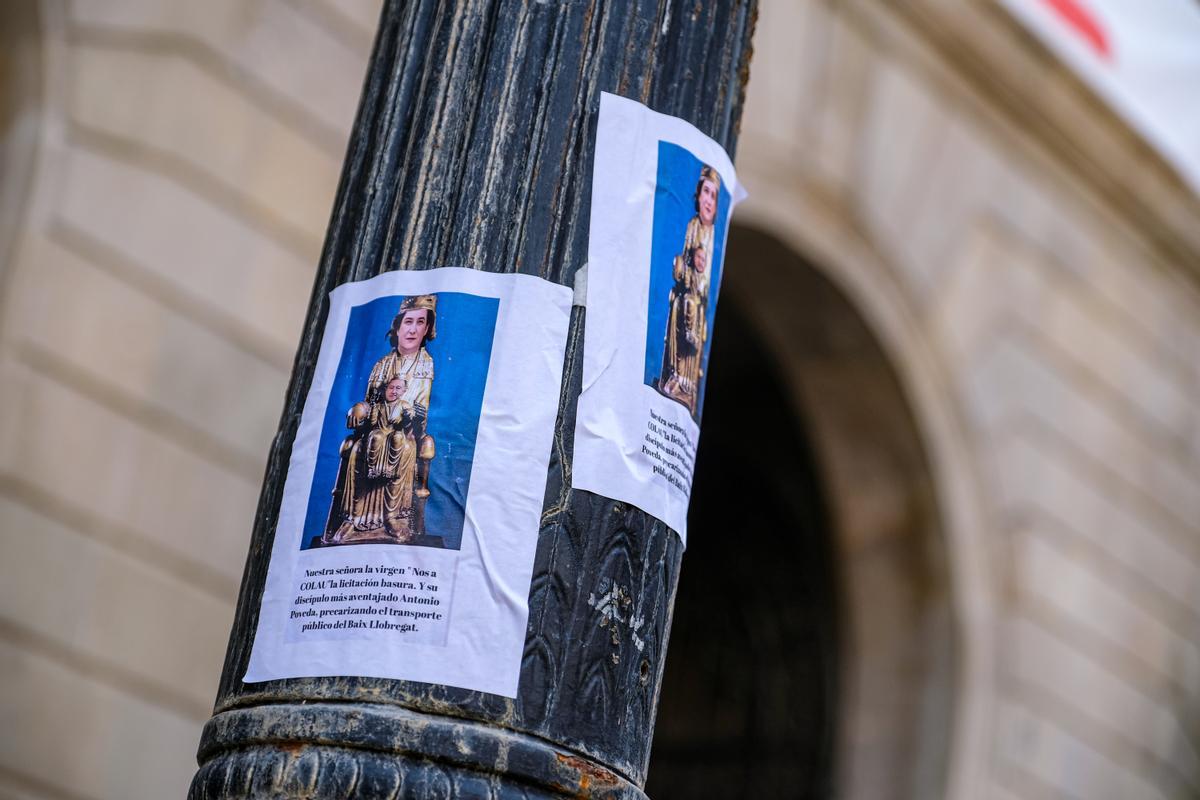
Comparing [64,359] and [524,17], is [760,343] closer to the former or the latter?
[64,359]

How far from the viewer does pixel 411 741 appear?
1.52 meters

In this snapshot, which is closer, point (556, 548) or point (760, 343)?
point (556, 548)

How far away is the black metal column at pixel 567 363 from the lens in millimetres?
1543

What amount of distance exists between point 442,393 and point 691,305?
346 millimetres

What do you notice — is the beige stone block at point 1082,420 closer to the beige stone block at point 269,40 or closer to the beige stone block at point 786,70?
the beige stone block at point 786,70

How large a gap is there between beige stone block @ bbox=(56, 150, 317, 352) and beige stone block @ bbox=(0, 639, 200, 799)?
1.22 meters

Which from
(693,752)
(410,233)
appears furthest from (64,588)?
(693,752)

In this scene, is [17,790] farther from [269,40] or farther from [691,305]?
[691,305]

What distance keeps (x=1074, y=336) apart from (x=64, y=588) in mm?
5752

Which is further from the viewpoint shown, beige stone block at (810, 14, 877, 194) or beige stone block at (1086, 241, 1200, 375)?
beige stone block at (1086, 241, 1200, 375)

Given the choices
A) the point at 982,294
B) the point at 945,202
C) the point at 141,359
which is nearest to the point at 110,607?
the point at 141,359

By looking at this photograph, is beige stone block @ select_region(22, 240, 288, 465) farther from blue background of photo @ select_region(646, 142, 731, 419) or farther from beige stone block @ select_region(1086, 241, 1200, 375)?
beige stone block @ select_region(1086, 241, 1200, 375)

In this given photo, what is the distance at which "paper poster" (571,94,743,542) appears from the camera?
1.73 metres

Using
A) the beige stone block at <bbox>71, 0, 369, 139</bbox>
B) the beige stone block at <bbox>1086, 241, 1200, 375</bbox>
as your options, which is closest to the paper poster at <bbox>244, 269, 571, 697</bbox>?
the beige stone block at <bbox>71, 0, 369, 139</bbox>
